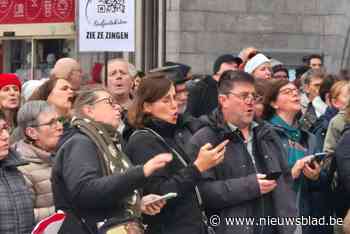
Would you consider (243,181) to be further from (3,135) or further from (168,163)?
(3,135)

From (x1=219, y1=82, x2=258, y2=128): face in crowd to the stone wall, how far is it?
847 cm

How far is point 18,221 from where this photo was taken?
5.46 metres

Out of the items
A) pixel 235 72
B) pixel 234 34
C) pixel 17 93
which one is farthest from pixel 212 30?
pixel 235 72

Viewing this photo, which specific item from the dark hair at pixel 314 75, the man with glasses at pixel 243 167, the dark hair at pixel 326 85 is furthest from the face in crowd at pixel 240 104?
the dark hair at pixel 314 75

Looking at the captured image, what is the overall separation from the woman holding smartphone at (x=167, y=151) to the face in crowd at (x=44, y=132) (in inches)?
25.7

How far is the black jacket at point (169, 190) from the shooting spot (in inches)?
215

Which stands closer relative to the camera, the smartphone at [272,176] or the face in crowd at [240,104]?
the smartphone at [272,176]

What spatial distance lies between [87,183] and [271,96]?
276cm

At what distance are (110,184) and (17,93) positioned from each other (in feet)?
10.6

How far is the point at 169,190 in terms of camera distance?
544 cm

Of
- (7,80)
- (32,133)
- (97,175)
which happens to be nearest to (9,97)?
(7,80)

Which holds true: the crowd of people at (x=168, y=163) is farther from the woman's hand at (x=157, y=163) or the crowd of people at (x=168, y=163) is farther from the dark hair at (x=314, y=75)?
the dark hair at (x=314, y=75)

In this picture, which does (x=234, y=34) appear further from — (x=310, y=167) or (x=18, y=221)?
(x=18, y=221)

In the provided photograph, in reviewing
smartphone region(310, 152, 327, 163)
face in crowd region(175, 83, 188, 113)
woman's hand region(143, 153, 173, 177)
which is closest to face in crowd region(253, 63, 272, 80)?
face in crowd region(175, 83, 188, 113)
